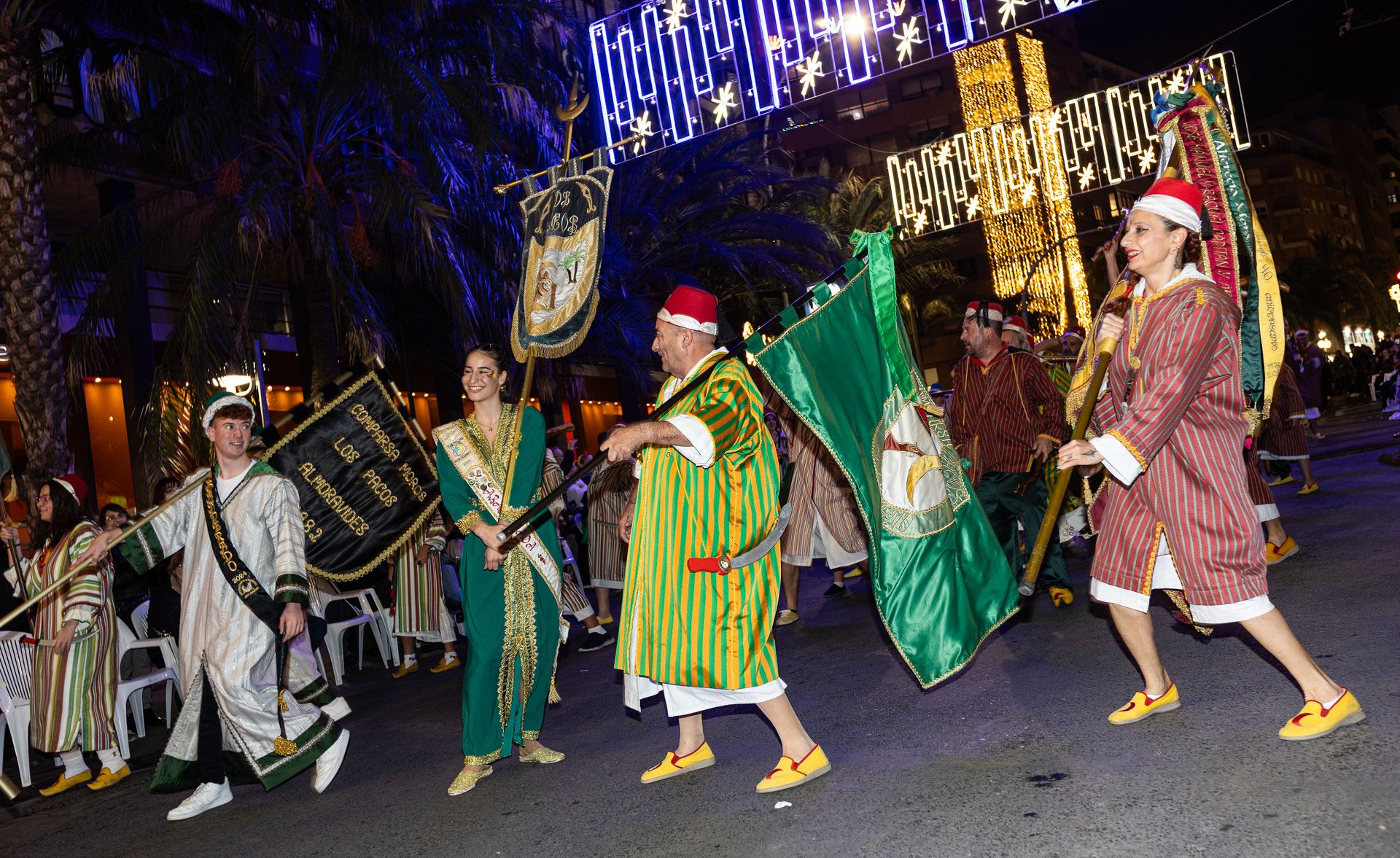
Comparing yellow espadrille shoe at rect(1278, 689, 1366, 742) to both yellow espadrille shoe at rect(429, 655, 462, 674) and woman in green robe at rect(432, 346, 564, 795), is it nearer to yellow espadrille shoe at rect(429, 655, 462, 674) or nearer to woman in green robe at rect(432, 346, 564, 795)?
woman in green robe at rect(432, 346, 564, 795)

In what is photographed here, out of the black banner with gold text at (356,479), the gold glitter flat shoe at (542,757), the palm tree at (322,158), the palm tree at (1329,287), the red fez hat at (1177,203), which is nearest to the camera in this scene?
the red fez hat at (1177,203)

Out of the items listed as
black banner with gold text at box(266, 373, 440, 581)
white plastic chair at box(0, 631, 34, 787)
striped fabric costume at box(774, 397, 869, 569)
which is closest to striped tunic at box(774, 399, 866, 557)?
striped fabric costume at box(774, 397, 869, 569)

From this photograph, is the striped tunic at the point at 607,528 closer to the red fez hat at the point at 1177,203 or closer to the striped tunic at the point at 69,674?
the striped tunic at the point at 69,674

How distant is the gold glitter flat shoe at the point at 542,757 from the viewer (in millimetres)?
5477

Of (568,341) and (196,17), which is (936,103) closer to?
(196,17)

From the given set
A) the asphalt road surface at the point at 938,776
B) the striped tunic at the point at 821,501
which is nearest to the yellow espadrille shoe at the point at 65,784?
the asphalt road surface at the point at 938,776

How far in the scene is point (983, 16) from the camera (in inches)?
546

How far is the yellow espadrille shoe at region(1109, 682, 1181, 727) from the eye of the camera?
455 centimetres

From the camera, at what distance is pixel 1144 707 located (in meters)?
4.57

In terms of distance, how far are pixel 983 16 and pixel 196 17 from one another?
8912mm

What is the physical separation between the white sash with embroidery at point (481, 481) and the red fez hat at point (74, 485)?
9.13 ft

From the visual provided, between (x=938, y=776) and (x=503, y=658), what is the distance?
2.07 m

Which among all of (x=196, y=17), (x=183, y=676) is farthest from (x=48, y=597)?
(x=196, y=17)

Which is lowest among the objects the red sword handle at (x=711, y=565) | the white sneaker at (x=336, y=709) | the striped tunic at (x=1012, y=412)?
the white sneaker at (x=336, y=709)
